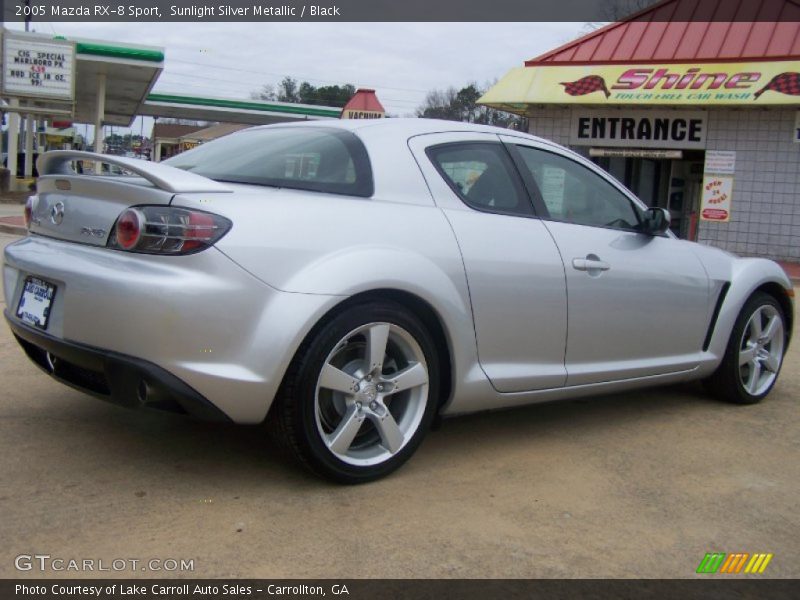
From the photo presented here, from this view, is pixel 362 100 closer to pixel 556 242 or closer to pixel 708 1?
pixel 708 1

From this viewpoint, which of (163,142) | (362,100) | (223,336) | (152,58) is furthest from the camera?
(163,142)

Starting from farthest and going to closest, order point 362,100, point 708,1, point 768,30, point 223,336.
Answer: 1. point 708,1
2. point 768,30
3. point 362,100
4. point 223,336

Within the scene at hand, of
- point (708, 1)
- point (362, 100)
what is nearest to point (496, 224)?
point (362, 100)

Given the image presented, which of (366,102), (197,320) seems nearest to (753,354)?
(197,320)

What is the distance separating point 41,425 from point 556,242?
2642 millimetres

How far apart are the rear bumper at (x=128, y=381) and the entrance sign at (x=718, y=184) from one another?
43.3 ft

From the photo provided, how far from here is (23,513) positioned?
117 inches

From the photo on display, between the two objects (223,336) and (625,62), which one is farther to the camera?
(625,62)

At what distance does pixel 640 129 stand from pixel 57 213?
13.2 metres

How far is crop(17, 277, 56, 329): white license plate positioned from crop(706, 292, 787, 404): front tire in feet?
12.5

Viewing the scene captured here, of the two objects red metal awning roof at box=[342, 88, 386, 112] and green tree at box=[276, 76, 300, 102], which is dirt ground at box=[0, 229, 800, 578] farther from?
green tree at box=[276, 76, 300, 102]

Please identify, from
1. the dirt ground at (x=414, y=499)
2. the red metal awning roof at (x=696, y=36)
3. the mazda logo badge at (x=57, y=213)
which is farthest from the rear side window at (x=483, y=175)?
the red metal awning roof at (x=696, y=36)

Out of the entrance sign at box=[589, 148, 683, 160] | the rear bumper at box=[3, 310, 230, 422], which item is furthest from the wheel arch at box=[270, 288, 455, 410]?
the entrance sign at box=[589, 148, 683, 160]

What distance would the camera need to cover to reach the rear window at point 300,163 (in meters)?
3.52
